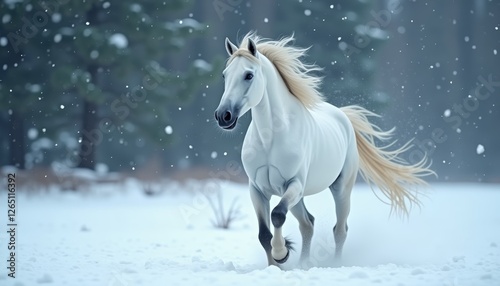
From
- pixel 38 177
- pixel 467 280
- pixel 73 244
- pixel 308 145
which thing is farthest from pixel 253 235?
pixel 38 177

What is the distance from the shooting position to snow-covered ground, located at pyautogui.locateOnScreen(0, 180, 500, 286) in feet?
13.6

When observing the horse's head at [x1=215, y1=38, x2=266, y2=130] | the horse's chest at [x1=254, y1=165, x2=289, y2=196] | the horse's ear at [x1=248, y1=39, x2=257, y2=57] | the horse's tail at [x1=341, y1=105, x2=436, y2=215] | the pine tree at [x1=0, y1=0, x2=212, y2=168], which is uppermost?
the pine tree at [x1=0, y1=0, x2=212, y2=168]

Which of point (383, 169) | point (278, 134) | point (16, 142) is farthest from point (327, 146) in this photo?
point (16, 142)

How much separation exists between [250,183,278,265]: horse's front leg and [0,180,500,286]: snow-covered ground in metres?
0.31

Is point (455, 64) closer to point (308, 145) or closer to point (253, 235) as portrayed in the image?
point (253, 235)

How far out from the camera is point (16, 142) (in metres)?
16.8

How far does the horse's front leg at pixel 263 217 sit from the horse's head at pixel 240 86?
0.73 meters

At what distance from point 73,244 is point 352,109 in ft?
12.0

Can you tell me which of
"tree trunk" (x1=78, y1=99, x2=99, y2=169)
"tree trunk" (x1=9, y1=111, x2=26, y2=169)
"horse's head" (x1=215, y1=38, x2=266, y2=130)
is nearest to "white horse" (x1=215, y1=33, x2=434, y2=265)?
"horse's head" (x1=215, y1=38, x2=266, y2=130)

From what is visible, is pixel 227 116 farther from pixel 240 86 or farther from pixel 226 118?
pixel 240 86

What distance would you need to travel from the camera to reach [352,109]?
21.0 feet

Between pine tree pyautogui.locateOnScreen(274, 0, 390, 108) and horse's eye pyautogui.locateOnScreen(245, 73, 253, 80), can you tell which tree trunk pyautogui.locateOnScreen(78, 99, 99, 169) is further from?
horse's eye pyautogui.locateOnScreen(245, 73, 253, 80)

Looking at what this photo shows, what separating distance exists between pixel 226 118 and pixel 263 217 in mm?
938

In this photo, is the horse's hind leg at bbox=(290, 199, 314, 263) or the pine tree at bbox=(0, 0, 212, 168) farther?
the pine tree at bbox=(0, 0, 212, 168)
